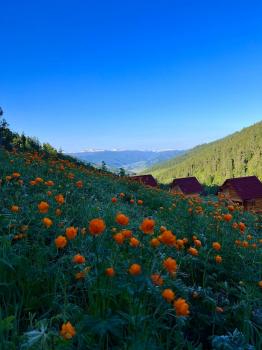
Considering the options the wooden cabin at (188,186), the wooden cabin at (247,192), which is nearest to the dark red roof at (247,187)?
the wooden cabin at (247,192)

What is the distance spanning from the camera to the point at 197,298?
3104 mm

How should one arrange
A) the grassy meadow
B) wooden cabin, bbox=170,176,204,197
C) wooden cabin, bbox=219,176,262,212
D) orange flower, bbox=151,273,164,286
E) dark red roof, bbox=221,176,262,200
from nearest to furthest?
the grassy meadow < orange flower, bbox=151,273,164,286 < wooden cabin, bbox=219,176,262,212 < dark red roof, bbox=221,176,262,200 < wooden cabin, bbox=170,176,204,197

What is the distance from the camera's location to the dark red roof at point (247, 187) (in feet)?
143

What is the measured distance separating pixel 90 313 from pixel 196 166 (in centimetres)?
17224

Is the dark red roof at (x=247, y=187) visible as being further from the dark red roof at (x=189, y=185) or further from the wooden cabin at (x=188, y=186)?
the dark red roof at (x=189, y=185)

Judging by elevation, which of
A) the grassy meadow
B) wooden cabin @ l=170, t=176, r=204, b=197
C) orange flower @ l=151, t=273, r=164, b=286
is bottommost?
wooden cabin @ l=170, t=176, r=204, b=197

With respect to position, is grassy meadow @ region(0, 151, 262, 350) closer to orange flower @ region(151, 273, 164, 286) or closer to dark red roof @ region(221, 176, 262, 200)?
orange flower @ region(151, 273, 164, 286)

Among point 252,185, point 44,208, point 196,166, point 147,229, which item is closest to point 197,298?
point 147,229

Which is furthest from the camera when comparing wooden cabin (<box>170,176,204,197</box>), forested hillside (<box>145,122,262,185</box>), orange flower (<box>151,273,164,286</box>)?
forested hillside (<box>145,122,262,185</box>)

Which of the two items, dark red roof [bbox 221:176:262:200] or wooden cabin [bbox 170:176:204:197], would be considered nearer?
dark red roof [bbox 221:176:262:200]

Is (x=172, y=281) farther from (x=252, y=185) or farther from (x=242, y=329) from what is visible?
(x=252, y=185)

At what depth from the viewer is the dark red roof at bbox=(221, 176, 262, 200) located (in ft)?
143

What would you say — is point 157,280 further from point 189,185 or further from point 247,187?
point 189,185

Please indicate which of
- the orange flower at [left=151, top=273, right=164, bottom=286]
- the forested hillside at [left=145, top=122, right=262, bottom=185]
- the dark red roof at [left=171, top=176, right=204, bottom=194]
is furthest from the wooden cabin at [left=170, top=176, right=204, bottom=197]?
the forested hillside at [left=145, top=122, right=262, bottom=185]
